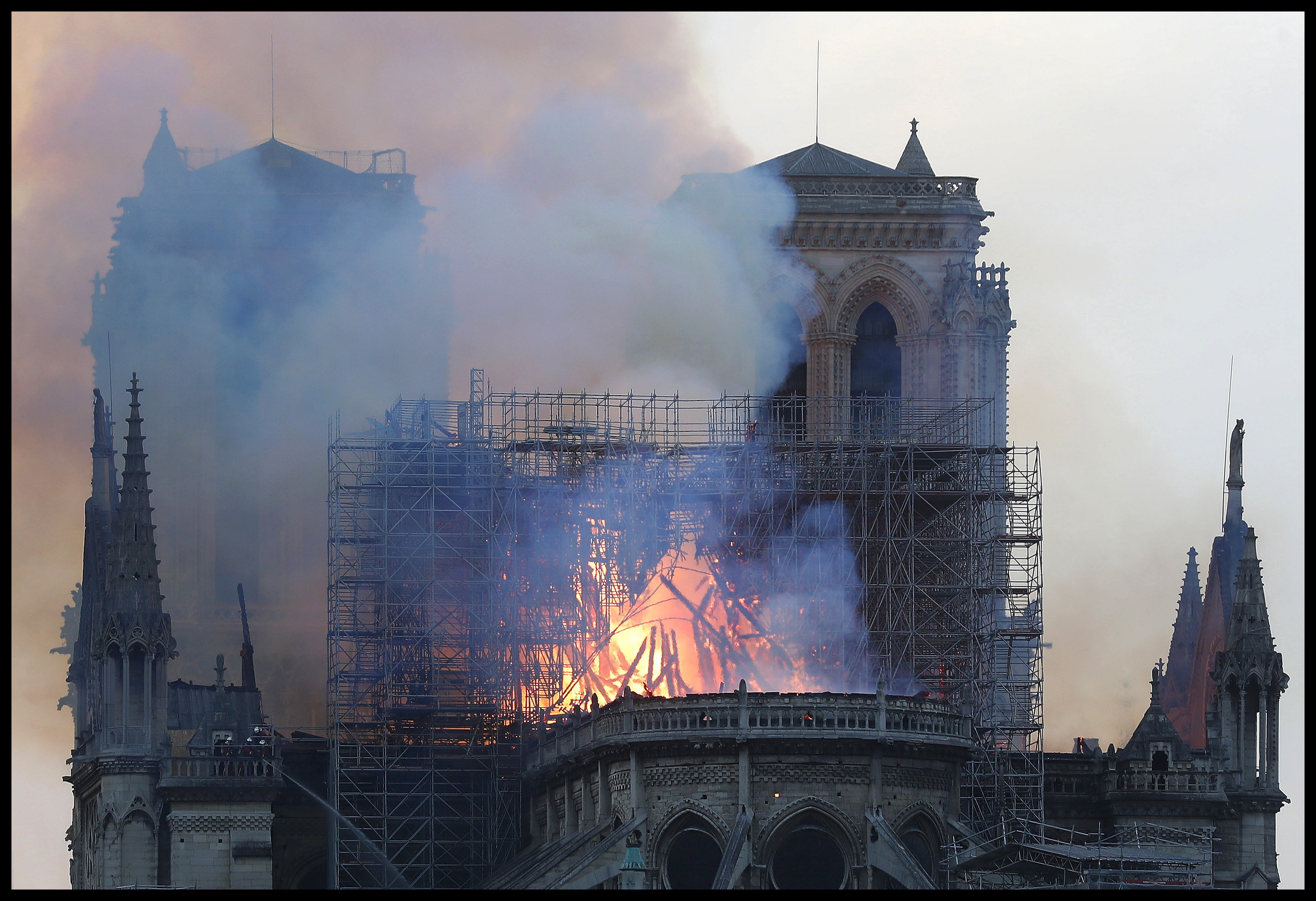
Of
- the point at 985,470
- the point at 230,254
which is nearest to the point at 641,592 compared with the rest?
the point at 985,470

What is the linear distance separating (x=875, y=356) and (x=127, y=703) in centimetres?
3072

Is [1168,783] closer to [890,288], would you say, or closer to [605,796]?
[605,796]

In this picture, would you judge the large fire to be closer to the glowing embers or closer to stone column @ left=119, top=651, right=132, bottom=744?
the glowing embers

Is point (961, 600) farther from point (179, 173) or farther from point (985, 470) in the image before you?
point (179, 173)

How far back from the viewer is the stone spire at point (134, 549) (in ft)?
318

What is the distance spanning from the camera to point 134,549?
320 ft

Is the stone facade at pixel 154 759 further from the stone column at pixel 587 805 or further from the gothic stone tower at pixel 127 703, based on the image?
the stone column at pixel 587 805

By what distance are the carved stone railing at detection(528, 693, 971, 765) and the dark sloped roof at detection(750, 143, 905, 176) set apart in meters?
31.2

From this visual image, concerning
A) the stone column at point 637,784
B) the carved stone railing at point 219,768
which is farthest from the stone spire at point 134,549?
the stone column at point 637,784

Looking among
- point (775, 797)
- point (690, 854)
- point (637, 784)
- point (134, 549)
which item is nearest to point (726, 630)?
point (637, 784)

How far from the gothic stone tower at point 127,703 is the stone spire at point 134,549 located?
0.03 metres

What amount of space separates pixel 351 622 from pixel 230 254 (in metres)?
22.9

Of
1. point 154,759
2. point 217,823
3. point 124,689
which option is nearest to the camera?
point 217,823

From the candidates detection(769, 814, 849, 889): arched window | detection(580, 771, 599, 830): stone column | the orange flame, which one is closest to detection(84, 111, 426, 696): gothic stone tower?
the orange flame
